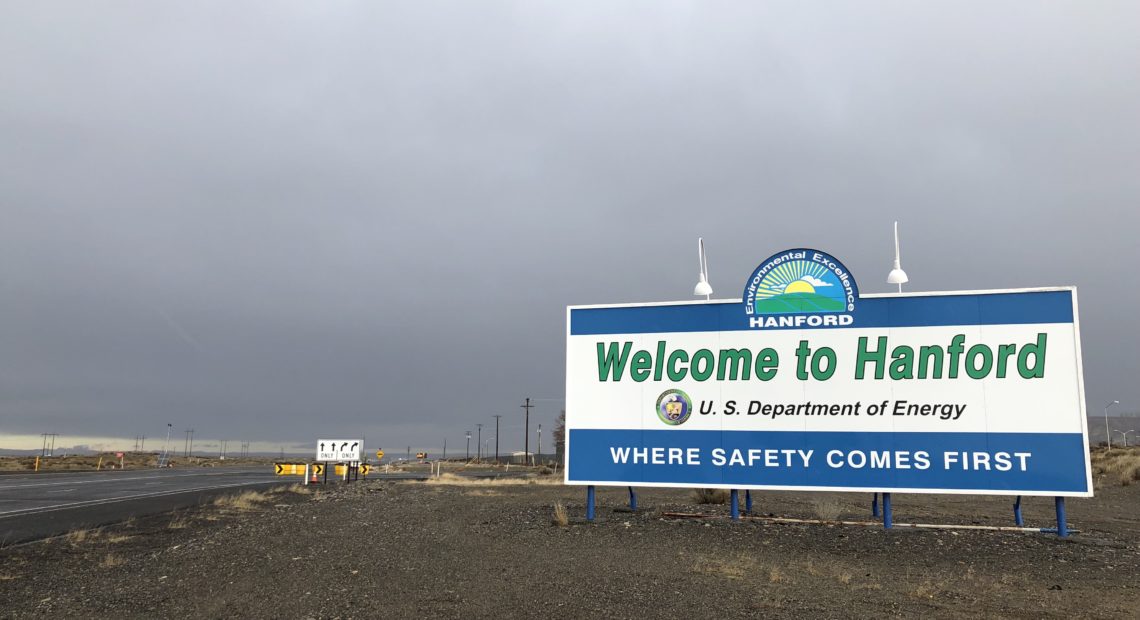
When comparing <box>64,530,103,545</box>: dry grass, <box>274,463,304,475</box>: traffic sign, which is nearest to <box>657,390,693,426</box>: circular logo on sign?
<box>64,530,103,545</box>: dry grass

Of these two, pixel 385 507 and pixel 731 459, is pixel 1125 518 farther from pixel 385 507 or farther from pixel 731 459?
pixel 385 507

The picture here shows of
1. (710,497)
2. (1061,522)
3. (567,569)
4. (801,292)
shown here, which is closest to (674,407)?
(801,292)

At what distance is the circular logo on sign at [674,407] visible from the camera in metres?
15.3

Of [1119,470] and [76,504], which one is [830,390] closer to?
[76,504]

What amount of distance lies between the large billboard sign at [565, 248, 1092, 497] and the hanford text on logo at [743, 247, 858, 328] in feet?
0.08

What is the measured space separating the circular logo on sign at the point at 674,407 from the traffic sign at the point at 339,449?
20849 mm

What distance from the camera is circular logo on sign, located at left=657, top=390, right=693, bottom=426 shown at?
15273 millimetres

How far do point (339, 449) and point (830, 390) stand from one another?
24585mm

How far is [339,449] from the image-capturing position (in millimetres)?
32438

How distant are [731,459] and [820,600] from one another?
618 cm

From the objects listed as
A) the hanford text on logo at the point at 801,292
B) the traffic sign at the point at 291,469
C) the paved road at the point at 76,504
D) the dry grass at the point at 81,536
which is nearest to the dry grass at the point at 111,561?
the dry grass at the point at 81,536

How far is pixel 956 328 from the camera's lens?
1397 cm

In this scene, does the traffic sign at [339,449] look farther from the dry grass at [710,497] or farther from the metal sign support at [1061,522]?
the metal sign support at [1061,522]

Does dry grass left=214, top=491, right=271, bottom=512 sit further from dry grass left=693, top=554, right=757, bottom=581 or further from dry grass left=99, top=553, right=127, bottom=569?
dry grass left=693, top=554, right=757, bottom=581
